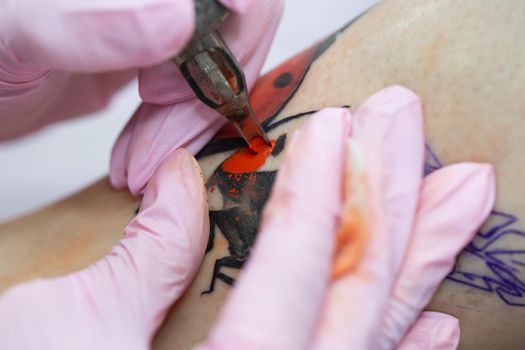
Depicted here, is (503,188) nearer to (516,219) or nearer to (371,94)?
(516,219)

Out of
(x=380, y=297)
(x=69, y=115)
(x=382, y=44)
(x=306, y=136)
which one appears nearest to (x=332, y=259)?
(x=380, y=297)

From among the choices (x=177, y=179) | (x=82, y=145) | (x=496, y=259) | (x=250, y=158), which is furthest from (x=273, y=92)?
(x=82, y=145)

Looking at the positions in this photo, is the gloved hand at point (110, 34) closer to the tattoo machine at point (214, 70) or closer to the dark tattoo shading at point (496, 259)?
the tattoo machine at point (214, 70)

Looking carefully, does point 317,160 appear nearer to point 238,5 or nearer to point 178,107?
point 238,5

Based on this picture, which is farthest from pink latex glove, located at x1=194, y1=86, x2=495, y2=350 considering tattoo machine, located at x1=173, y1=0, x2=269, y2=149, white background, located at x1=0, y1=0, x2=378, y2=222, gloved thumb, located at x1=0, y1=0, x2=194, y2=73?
white background, located at x1=0, y1=0, x2=378, y2=222

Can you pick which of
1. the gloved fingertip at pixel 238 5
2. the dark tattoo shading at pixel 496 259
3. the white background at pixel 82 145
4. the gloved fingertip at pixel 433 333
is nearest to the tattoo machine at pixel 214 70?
the gloved fingertip at pixel 238 5
